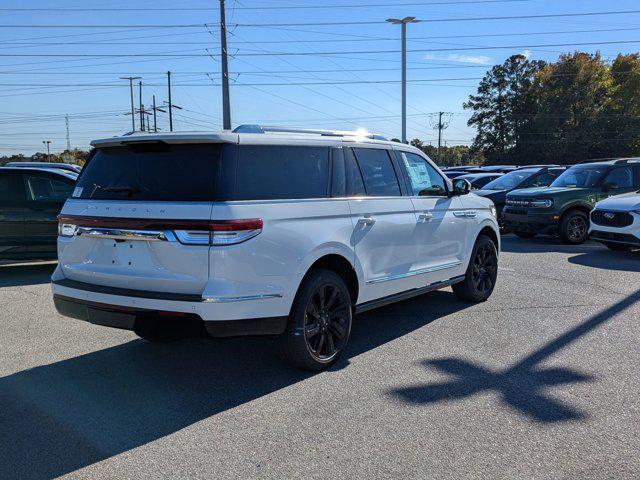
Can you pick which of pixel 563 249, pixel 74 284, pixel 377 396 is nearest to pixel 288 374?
pixel 377 396

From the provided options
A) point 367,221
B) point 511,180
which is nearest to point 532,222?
point 511,180

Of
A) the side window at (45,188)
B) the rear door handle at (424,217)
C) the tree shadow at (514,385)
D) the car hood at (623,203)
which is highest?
the side window at (45,188)

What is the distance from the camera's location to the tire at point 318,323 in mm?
4242

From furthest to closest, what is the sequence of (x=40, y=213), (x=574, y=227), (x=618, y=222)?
(x=574, y=227), (x=618, y=222), (x=40, y=213)

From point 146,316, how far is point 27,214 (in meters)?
6.13

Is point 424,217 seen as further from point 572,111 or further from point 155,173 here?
point 572,111

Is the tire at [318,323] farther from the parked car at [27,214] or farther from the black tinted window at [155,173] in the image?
the parked car at [27,214]

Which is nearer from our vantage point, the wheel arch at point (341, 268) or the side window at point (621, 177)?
the wheel arch at point (341, 268)

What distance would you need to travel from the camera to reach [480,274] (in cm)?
698

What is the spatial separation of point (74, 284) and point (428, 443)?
9.38ft

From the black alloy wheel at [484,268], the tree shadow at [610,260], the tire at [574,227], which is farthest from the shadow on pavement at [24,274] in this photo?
the tire at [574,227]

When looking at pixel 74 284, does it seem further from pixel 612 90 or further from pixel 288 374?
pixel 612 90

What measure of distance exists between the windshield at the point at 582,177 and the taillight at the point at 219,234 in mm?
11247

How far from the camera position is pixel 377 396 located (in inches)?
160
